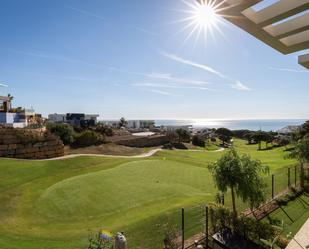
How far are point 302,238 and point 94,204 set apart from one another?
8882mm

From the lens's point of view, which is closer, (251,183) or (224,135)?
(251,183)

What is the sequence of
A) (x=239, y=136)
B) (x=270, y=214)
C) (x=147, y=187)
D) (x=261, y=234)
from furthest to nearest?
1. (x=239, y=136)
2. (x=147, y=187)
3. (x=270, y=214)
4. (x=261, y=234)

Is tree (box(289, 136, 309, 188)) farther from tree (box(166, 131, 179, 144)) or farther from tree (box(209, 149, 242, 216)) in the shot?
tree (box(166, 131, 179, 144))

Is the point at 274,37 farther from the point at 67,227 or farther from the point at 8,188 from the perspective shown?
the point at 8,188

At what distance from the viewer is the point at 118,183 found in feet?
51.5

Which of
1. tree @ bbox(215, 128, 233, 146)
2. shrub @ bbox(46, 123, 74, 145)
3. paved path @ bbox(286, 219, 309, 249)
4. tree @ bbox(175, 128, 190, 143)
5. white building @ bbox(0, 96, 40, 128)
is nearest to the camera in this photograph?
paved path @ bbox(286, 219, 309, 249)

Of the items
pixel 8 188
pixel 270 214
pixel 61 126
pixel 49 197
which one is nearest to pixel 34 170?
pixel 8 188

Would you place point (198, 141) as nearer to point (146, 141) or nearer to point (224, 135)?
point (146, 141)

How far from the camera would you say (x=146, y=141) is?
51.0 metres

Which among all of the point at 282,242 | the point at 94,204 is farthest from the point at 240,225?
the point at 94,204

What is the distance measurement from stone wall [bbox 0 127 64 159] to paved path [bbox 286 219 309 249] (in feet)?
86.8

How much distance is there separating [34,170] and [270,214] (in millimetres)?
17693

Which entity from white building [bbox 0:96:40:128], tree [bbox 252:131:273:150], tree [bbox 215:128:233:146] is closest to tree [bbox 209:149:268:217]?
white building [bbox 0:96:40:128]

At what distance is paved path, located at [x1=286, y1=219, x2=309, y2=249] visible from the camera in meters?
7.44
